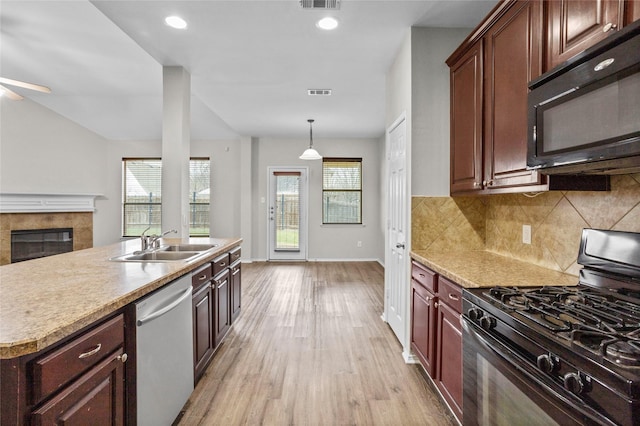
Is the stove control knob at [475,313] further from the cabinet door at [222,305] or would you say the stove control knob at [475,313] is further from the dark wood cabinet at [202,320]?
the cabinet door at [222,305]

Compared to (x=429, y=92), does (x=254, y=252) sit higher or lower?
lower

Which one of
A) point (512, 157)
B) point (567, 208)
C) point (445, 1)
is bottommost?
point (567, 208)

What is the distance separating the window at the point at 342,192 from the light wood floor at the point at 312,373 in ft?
10.6

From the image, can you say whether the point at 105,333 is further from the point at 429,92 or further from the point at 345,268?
the point at 345,268

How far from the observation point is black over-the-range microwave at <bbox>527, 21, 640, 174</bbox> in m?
1.00

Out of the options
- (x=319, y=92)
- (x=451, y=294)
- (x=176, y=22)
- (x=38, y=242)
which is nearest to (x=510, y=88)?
(x=451, y=294)

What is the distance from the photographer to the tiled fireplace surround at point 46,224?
17.8 feet

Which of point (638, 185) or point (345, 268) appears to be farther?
point (345, 268)

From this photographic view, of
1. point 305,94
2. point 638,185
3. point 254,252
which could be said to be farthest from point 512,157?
point 254,252

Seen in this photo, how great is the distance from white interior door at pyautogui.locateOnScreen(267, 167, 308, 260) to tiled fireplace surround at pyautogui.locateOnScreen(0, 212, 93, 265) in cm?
377

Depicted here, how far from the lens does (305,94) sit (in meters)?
4.48

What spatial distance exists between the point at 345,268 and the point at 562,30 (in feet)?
18.5

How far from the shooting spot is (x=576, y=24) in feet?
4.42

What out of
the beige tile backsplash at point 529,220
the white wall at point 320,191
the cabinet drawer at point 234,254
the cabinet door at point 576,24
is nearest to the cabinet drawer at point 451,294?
the beige tile backsplash at point 529,220
